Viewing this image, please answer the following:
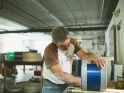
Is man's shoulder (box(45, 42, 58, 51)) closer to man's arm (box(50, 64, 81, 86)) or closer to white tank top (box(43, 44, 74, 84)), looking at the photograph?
white tank top (box(43, 44, 74, 84))

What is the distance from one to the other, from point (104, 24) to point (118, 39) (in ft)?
18.3

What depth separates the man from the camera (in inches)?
52.6

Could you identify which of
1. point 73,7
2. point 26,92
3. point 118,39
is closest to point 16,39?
point 73,7

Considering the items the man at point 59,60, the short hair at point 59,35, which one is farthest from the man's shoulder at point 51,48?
the short hair at point 59,35

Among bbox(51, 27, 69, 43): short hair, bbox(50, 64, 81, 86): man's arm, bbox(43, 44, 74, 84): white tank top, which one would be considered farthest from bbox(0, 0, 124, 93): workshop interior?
bbox(51, 27, 69, 43): short hair

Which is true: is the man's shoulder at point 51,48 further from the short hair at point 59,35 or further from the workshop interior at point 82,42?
the workshop interior at point 82,42

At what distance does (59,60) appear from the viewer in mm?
1593

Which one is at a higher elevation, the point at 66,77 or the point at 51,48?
the point at 51,48

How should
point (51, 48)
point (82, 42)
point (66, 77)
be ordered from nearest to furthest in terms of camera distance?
1. point (66, 77)
2. point (51, 48)
3. point (82, 42)

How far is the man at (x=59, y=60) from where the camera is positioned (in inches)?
52.6

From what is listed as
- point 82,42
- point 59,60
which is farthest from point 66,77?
point 82,42

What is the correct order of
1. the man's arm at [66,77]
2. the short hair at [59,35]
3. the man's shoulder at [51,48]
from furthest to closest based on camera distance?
the man's shoulder at [51,48]
the short hair at [59,35]
the man's arm at [66,77]

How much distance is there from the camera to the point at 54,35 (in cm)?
143

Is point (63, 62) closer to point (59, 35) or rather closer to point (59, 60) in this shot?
point (59, 60)
